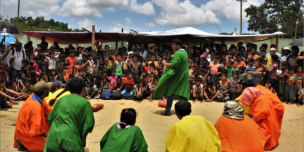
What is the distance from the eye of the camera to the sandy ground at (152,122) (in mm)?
4727

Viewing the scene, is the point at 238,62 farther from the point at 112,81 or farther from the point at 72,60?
the point at 72,60

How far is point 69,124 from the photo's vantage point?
3076mm

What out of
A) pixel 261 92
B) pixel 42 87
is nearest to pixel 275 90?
pixel 261 92

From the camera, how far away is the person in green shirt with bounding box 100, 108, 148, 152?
2.82 meters

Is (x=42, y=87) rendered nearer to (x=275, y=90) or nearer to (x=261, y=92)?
(x=261, y=92)

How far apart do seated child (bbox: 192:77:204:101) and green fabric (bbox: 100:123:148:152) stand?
5.50m

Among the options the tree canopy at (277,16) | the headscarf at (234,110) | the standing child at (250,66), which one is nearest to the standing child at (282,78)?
the standing child at (250,66)

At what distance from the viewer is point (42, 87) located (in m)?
4.01

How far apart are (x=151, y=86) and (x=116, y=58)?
195 cm

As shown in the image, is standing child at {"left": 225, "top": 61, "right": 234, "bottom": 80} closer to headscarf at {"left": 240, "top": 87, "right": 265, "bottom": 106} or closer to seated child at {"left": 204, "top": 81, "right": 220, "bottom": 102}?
seated child at {"left": 204, "top": 81, "right": 220, "bottom": 102}

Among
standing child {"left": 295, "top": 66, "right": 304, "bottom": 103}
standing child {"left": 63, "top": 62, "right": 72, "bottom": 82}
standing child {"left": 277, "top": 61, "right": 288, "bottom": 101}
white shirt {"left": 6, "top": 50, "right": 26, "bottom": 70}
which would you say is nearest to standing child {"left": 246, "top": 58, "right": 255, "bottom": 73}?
standing child {"left": 277, "top": 61, "right": 288, "bottom": 101}

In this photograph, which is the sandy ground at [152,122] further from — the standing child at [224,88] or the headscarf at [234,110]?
the headscarf at [234,110]

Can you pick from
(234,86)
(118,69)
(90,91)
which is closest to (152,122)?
(90,91)

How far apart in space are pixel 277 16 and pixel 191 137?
117 feet
